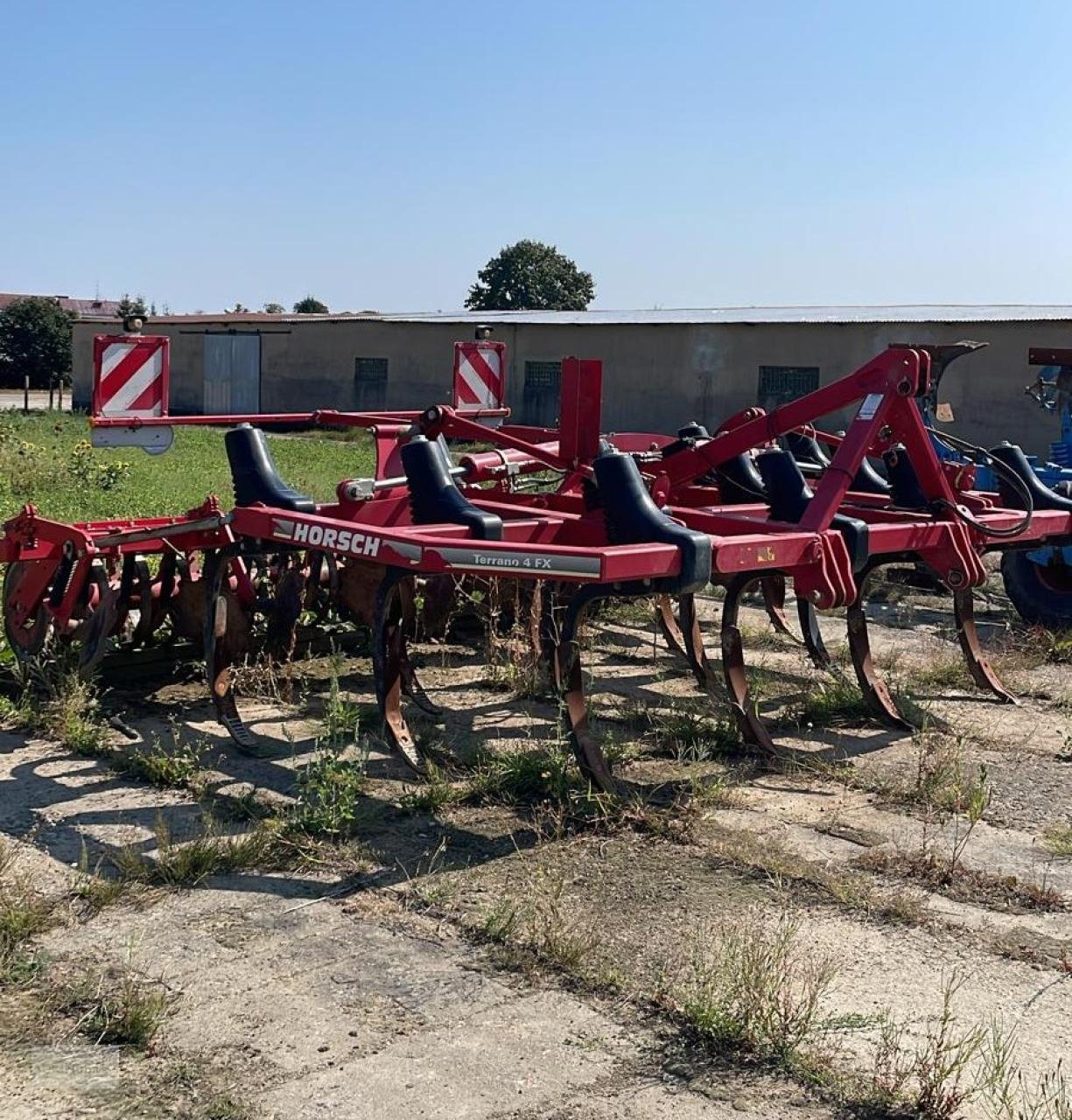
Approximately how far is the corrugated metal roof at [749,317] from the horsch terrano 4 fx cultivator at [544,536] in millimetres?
12284

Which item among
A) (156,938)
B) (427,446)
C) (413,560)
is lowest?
(156,938)

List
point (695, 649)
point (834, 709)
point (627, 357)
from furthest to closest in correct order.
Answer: point (627, 357) → point (695, 649) → point (834, 709)

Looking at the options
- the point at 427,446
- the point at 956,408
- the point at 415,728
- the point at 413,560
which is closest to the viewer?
the point at 413,560

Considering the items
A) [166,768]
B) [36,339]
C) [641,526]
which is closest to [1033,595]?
[641,526]

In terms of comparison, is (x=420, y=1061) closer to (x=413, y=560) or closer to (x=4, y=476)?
(x=413, y=560)

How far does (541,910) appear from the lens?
388cm

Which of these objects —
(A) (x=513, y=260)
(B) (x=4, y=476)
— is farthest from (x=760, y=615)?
(A) (x=513, y=260)

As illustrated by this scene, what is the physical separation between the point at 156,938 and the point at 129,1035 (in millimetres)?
599

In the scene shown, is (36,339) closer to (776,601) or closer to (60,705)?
(776,601)

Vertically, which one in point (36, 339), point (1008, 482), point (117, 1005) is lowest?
point (117, 1005)

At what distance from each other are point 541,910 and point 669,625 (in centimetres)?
379

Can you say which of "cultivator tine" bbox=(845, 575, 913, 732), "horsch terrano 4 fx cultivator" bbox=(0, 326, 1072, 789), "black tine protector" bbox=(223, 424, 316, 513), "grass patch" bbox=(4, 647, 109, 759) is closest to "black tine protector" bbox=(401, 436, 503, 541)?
"horsch terrano 4 fx cultivator" bbox=(0, 326, 1072, 789)

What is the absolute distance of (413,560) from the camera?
4664 millimetres

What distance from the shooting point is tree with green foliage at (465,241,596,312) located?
55.8 m
